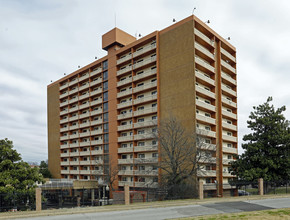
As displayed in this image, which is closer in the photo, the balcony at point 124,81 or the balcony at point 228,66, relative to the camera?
the balcony at point 228,66

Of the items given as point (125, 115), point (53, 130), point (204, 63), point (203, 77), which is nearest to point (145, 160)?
point (125, 115)

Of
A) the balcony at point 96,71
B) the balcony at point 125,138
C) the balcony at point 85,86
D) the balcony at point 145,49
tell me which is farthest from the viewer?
the balcony at point 85,86

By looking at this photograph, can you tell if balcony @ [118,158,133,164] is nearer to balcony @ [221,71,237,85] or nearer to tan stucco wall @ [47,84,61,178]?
balcony @ [221,71,237,85]

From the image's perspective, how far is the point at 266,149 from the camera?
34.4 metres

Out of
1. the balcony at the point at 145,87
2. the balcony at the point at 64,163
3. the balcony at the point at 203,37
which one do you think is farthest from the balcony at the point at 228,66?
the balcony at the point at 64,163

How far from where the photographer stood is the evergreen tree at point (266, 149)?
3294 centimetres

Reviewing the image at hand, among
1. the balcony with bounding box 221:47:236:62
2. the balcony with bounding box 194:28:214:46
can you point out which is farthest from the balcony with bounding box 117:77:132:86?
the balcony with bounding box 221:47:236:62

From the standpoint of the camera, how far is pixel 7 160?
23.8 m

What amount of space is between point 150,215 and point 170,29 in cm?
3239

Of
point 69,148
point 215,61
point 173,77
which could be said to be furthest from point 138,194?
point 69,148

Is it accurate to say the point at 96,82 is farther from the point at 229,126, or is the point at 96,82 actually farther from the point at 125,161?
the point at 229,126

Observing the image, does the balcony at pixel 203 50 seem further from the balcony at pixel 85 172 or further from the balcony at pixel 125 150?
the balcony at pixel 85 172

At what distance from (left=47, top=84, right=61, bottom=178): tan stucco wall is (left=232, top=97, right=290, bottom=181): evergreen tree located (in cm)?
4797

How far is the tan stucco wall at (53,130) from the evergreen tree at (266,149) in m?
48.0
